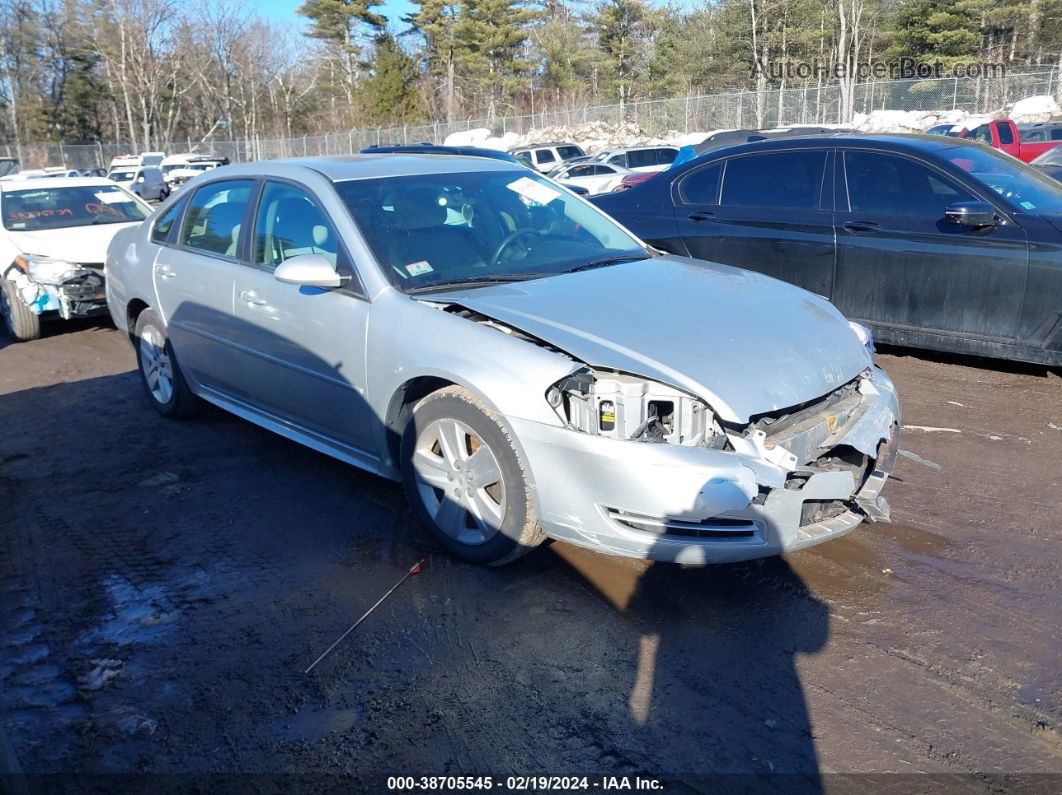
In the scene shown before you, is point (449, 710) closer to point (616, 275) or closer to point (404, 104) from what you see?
point (616, 275)

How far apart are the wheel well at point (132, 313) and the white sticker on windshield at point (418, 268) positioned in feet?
9.26

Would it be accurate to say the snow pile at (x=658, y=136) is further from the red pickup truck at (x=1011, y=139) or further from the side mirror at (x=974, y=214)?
the side mirror at (x=974, y=214)

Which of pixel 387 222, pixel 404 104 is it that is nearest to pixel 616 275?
pixel 387 222

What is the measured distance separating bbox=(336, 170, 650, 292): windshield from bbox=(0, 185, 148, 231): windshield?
6.33 m

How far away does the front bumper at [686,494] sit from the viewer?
304 centimetres

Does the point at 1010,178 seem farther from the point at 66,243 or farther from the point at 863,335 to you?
the point at 66,243

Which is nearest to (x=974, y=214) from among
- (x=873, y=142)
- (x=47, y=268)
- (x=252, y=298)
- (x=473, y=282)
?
Result: (x=873, y=142)

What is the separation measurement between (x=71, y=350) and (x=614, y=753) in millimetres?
7476

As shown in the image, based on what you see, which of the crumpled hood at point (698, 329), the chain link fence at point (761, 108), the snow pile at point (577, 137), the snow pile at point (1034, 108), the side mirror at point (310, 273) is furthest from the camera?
the snow pile at point (577, 137)

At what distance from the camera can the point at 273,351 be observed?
4496mm

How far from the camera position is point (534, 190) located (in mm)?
4840

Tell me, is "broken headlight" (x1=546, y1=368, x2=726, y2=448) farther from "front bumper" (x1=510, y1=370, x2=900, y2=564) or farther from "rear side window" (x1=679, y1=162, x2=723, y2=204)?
"rear side window" (x1=679, y1=162, x2=723, y2=204)

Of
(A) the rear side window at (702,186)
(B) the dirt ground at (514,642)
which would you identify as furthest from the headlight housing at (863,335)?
(A) the rear side window at (702,186)

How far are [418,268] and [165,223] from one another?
258cm
